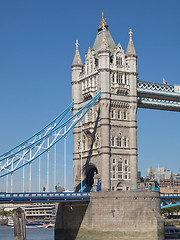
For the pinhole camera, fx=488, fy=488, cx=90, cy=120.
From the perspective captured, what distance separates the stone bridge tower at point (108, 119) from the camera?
3086 inches

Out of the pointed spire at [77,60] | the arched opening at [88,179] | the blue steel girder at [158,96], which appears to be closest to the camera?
the arched opening at [88,179]

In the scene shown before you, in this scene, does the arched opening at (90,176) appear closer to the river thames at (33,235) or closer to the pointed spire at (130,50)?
the river thames at (33,235)

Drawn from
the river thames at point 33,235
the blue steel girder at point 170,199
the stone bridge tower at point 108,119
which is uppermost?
the stone bridge tower at point 108,119

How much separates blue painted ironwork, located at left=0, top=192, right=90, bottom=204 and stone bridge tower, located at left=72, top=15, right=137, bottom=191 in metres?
6.71

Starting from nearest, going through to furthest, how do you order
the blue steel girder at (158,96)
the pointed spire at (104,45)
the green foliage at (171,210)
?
the pointed spire at (104,45)
the blue steel girder at (158,96)
the green foliage at (171,210)

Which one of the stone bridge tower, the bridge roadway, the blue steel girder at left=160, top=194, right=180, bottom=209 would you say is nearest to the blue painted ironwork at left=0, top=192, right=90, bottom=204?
the bridge roadway

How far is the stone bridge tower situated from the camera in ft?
257

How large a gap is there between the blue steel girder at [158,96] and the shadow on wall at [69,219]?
70.3 ft

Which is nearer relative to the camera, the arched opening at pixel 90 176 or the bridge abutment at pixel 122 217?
the bridge abutment at pixel 122 217

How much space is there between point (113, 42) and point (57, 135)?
20627mm

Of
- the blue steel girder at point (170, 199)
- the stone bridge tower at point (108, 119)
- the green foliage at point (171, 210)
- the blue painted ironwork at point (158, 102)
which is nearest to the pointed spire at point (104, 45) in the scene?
the stone bridge tower at point (108, 119)

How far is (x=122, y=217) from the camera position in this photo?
6862 cm

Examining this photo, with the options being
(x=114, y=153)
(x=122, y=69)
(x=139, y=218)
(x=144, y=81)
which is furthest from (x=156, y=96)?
(x=139, y=218)

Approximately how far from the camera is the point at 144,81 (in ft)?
280
